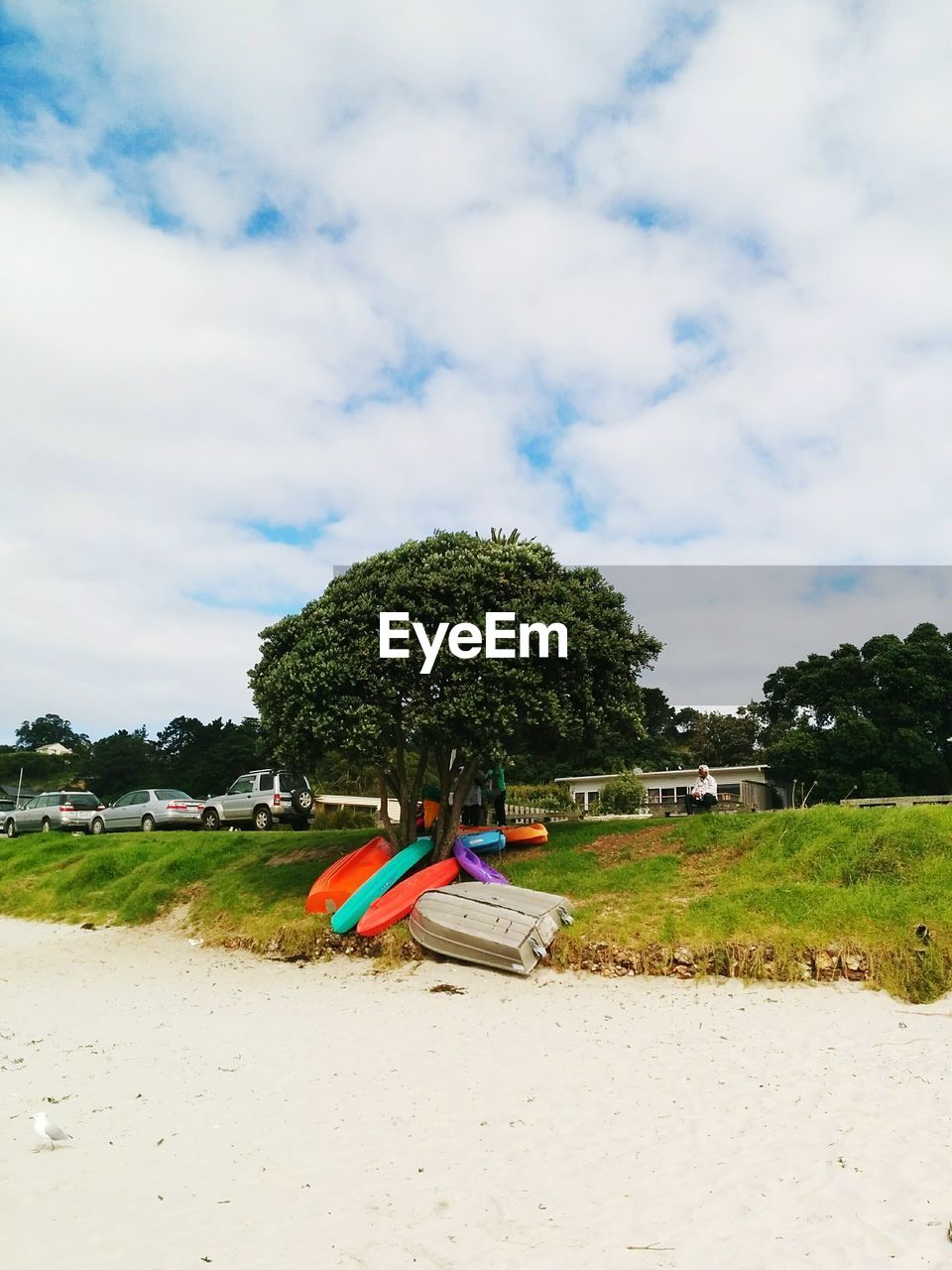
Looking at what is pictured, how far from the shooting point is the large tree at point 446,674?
1516cm

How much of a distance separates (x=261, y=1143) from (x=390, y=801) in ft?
70.7

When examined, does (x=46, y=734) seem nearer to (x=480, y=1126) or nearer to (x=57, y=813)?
(x=57, y=813)

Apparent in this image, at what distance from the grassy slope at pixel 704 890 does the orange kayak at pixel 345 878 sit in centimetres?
46

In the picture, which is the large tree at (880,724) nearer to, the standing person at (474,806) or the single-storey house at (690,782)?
the single-storey house at (690,782)

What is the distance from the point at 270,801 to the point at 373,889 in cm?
1198

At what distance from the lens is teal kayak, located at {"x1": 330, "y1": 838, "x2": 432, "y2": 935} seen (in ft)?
48.3

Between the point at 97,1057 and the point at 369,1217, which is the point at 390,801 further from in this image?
the point at 369,1217

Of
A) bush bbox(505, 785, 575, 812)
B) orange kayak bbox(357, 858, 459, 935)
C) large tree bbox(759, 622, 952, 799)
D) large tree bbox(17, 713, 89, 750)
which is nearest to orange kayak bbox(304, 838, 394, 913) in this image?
orange kayak bbox(357, 858, 459, 935)

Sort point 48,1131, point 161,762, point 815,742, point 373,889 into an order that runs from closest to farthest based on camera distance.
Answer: point 48,1131
point 373,889
point 815,742
point 161,762

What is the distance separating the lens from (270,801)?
85.9 feet

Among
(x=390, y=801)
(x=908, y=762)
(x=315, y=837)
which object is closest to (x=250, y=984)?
(x=315, y=837)

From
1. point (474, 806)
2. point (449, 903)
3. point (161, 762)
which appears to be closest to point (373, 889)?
point (449, 903)

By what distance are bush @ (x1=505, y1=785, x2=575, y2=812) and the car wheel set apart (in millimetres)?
6376

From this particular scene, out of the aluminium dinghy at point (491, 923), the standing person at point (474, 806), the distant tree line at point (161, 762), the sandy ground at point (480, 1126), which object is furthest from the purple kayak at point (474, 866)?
the distant tree line at point (161, 762)
